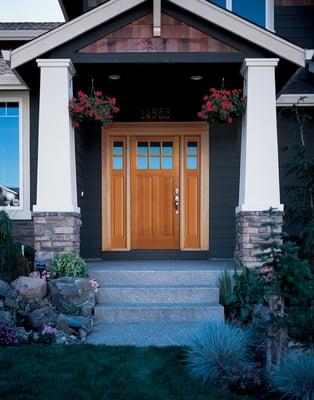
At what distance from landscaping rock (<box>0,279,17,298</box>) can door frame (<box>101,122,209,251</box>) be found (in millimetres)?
2935

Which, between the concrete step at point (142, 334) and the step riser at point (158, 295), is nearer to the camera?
the concrete step at point (142, 334)

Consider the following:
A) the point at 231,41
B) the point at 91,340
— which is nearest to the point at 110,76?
the point at 231,41

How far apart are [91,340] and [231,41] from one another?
13.8 ft

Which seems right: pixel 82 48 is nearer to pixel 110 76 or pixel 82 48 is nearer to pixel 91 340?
pixel 110 76

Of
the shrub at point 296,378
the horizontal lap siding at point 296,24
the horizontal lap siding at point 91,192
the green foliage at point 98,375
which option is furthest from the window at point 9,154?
the shrub at point 296,378

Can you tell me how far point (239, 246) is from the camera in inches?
279

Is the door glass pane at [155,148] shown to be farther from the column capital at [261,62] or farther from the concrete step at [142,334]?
the concrete step at [142,334]

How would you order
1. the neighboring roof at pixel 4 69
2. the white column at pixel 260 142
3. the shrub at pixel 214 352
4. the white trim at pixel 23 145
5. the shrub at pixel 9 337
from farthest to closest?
the neighboring roof at pixel 4 69, the white trim at pixel 23 145, the white column at pixel 260 142, the shrub at pixel 9 337, the shrub at pixel 214 352

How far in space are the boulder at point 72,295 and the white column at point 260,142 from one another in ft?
7.35

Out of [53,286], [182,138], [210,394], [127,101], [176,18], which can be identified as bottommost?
[210,394]

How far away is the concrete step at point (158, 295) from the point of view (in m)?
6.62

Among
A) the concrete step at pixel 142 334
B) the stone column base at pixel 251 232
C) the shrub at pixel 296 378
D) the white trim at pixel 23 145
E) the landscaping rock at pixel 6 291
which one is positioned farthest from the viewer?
the white trim at pixel 23 145

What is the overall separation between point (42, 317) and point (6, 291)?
0.67 m

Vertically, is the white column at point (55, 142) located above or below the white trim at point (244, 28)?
below
